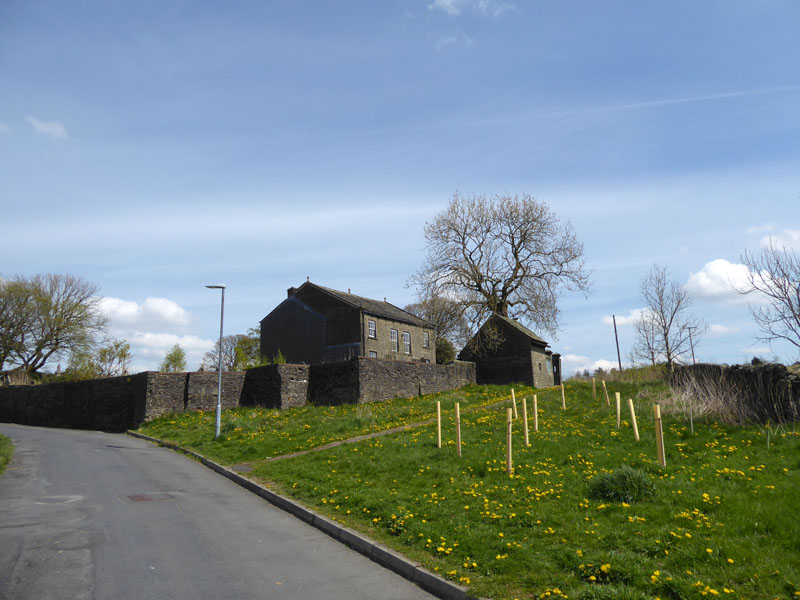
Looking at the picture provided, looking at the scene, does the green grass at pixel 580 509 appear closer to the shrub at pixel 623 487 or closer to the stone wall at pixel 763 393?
the shrub at pixel 623 487

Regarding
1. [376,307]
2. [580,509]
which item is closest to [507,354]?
[376,307]

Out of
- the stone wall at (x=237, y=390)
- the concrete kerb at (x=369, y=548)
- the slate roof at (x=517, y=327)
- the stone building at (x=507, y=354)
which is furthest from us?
the slate roof at (x=517, y=327)

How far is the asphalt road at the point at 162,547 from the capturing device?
273 inches

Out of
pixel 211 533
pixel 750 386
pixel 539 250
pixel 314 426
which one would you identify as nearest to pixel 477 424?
pixel 314 426

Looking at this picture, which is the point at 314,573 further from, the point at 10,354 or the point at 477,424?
the point at 10,354

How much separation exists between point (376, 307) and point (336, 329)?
438 centimetres

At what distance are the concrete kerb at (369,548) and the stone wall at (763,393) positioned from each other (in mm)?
10804

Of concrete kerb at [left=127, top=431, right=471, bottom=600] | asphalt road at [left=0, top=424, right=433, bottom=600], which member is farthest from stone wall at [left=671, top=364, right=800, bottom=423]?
asphalt road at [left=0, top=424, right=433, bottom=600]

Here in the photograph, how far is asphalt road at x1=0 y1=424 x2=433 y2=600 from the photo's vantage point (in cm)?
693

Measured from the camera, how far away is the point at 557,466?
11570 mm

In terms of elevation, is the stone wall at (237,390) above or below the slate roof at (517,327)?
below

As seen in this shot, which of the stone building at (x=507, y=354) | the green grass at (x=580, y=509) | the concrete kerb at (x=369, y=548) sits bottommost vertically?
the concrete kerb at (x=369, y=548)

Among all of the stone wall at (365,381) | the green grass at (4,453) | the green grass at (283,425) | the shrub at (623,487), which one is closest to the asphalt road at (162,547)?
the green grass at (4,453)

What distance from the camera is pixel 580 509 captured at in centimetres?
877
